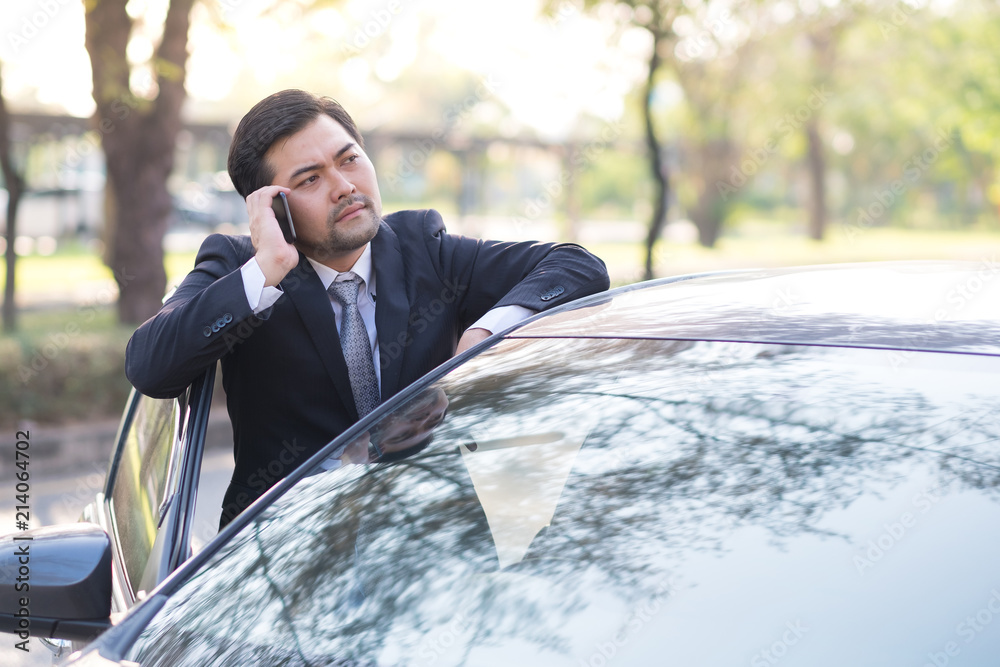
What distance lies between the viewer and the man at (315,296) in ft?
7.41

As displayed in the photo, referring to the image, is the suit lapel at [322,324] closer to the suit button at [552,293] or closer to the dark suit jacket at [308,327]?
the dark suit jacket at [308,327]

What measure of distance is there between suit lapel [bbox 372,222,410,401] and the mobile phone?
0.27 metres

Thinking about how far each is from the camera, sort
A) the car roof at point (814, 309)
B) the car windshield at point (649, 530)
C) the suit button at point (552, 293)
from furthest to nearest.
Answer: the suit button at point (552, 293) → the car roof at point (814, 309) → the car windshield at point (649, 530)

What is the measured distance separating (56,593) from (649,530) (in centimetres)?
98

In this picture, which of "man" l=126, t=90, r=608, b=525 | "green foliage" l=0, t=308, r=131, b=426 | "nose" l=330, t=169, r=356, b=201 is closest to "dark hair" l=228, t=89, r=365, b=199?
"man" l=126, t=90, r=608, b=525

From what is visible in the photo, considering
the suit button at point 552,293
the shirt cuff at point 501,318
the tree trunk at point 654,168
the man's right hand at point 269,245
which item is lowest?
the tree trunk at point 654,168

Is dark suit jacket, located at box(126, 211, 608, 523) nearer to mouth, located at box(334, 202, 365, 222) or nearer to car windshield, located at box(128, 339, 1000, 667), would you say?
mouth, located at box(334, 202, 365, 222)

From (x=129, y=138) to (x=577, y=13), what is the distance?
16.4 feet

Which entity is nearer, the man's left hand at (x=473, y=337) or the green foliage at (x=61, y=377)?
the man's left hand at (x=473, y=337)

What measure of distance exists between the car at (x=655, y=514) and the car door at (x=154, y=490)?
3.6 inches

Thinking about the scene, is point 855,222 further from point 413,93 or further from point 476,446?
point 413,93

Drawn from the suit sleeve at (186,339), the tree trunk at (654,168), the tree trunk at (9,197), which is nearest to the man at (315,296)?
the suit sleeve at (186,339)

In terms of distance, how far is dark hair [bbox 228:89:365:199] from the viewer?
101 inches

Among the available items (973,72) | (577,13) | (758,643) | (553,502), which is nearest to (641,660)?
(758,643)
